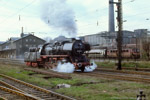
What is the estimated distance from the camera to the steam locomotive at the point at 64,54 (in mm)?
19531

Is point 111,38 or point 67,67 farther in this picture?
point 111,38

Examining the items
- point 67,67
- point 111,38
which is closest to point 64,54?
point 67,67

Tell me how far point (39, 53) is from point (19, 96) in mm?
16289

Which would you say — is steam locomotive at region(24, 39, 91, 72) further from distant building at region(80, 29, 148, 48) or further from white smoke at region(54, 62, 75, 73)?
distant building at region(80, 29, 148, 48)

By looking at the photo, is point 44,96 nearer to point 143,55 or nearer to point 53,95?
point 53,95

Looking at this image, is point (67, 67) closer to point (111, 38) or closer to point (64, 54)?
point (64, 54)

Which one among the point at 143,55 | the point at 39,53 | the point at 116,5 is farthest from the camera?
the point at 143,55

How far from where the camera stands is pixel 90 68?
20453mm

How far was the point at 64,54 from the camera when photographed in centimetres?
2041

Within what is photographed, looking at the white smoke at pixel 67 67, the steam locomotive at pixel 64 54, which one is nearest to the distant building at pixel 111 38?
the steam locomotive at pixel 64 54

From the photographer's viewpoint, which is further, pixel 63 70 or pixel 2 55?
pixel 2 55

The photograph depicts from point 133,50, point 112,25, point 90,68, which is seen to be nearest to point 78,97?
point 90,68

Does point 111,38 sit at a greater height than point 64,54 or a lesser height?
greater

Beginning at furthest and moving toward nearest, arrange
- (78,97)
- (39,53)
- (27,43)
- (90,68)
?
(27,43) < (39,53) < (90,68) < (78,97)
